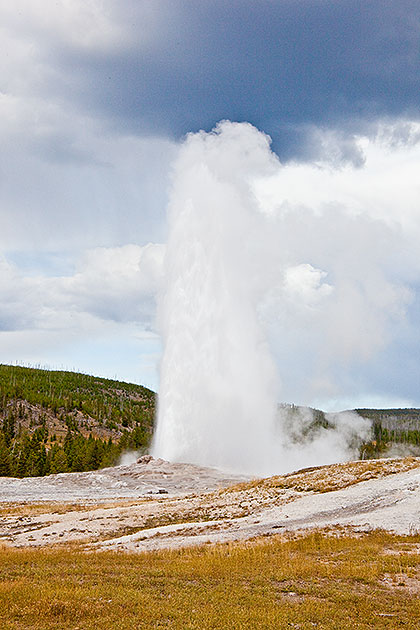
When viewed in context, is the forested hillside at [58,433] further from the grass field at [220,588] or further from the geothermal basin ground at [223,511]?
the grass field at [220,588]

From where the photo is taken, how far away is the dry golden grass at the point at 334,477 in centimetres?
4384

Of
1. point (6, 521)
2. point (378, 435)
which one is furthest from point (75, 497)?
point (378, 435)

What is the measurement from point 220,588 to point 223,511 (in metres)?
22.2

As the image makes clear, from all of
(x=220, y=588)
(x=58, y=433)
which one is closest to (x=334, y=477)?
(x=220, y=588)

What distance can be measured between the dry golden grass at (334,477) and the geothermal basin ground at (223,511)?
0.31ft

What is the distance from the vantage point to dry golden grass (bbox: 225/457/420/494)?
43844 millimetres

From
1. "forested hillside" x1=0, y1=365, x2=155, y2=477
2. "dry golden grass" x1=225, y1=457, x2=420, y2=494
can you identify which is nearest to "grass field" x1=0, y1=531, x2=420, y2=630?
"dry golden grass" x1=225, y1=457, x2=420, y2=494

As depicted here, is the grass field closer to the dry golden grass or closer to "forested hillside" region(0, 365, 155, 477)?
the dry golden grass

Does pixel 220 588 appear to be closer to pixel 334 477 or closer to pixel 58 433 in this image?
pixel 334 477

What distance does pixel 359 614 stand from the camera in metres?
13.0

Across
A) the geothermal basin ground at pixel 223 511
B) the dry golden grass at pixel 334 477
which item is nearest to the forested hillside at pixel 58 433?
the geothermal basin ground at pixel 223 511

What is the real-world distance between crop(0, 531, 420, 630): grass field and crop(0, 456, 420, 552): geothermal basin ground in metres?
4.43

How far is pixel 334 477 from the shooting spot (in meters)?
46.7

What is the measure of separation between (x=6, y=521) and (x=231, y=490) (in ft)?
69.2
